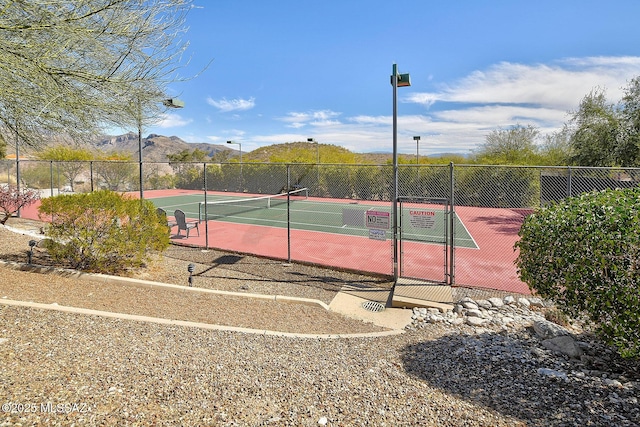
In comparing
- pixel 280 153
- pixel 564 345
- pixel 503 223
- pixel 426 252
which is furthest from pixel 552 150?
pixel 280 153

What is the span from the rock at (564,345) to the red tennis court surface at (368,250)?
127 inches

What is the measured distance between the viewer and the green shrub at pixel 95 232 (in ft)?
24.3

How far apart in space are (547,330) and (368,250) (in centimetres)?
710

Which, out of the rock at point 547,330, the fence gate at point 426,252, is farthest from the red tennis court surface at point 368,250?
the rock at point 547,330

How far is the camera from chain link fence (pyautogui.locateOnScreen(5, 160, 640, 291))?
389 inches

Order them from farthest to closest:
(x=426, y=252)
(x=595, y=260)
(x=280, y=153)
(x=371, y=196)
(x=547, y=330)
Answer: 1. (x=280, y=153)
2. (x=371, y=196)
3. (x=426, y=252)
4. (x=547, y=330)
5. (x=595, y=260)

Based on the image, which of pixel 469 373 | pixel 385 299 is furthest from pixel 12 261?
pixel 469 373

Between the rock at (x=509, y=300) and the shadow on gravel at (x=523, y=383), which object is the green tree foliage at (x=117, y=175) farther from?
the shadow on gravel at (x=523, y=383)

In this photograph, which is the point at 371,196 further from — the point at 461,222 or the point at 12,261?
the point at 12,261

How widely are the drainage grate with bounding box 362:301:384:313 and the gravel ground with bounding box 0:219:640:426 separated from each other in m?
1.52

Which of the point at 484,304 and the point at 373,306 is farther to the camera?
the point at 373,306

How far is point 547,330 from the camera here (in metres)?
4.89

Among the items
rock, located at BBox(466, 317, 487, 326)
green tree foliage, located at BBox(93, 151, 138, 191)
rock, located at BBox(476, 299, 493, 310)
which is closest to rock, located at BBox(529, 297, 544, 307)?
rock, located at BBox(476, 299, 493, 310)

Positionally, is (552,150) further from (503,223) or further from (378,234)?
(378,234)
